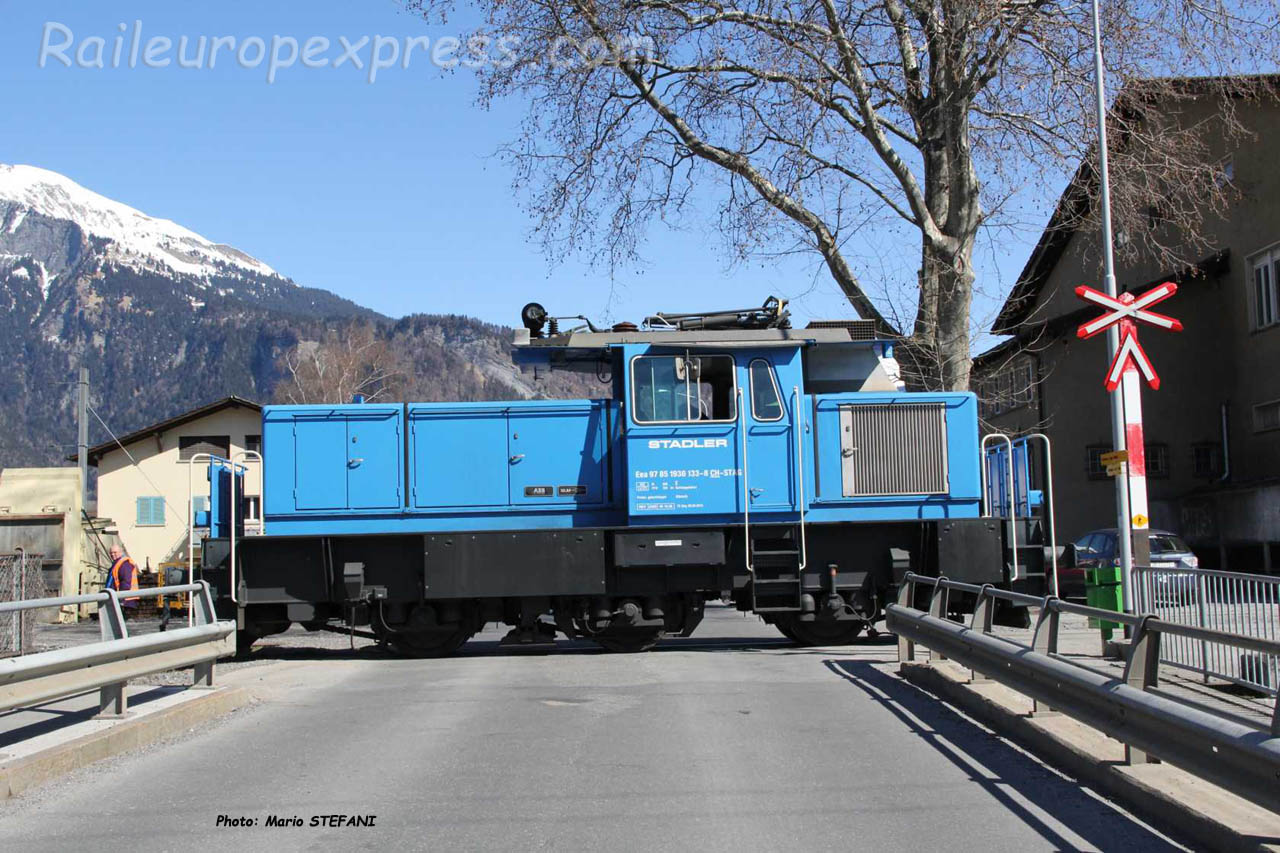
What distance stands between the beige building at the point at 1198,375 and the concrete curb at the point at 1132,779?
1738cm

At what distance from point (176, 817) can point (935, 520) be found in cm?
929

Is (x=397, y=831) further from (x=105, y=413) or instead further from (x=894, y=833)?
(x=105, y=413)

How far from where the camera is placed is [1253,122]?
27672mm

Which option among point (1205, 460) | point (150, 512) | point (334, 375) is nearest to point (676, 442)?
point (1205, 460)

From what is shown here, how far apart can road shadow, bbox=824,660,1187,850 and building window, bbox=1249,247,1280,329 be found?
2173 cm

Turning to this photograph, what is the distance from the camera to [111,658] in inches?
307

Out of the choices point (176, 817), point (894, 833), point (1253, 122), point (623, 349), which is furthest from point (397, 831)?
point (1253, 122)

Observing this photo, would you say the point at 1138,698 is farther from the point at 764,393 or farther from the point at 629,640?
the point at 629,640

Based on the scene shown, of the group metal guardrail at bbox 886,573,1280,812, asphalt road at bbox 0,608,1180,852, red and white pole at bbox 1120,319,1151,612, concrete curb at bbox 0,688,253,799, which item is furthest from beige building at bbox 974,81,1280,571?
concrete curb at bbox 0,688,253,799

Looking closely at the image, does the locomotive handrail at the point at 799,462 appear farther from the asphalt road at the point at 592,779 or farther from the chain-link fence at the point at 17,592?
the chain-link fence at the point at 17,592

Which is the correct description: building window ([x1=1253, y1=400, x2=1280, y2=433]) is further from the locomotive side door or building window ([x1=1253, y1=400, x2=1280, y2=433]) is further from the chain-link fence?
the chain-link fence

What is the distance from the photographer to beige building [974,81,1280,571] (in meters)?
27.5

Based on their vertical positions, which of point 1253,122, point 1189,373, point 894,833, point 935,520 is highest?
point 1253,122

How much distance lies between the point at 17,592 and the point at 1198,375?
27.6 metres
